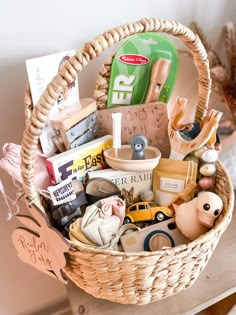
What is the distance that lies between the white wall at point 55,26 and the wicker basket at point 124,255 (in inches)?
3.0

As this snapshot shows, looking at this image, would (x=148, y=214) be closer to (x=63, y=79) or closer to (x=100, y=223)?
(x=100, y=223)

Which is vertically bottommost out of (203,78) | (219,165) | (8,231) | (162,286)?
(8,231)

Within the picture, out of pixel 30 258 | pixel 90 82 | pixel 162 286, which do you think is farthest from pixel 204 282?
pixel 90 82

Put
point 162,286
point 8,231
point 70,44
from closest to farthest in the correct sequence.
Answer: point 162,286, point 70,44, point 8,231

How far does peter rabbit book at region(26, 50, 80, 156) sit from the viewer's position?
582mm

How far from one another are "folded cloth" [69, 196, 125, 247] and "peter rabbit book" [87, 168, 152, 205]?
53 millimetres

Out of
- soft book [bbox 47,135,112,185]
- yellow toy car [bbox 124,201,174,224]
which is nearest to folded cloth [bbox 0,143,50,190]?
soft book [bbox 47,135,112,185]

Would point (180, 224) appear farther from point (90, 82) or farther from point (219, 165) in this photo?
point (90, 82)

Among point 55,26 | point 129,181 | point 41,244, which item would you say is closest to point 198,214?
point 129,181

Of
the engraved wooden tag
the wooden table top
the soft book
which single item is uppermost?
the soft book

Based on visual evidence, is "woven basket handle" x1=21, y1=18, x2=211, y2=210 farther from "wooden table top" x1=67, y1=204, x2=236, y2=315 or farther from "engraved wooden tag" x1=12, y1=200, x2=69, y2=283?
"wooden table top" x1=67, y1=204, x2=236, y2=315

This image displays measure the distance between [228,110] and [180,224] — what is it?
286 millimetres

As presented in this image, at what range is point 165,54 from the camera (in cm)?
64

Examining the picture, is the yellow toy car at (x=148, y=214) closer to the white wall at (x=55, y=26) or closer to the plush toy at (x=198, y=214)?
the plush toy at (x=198, y=214)
